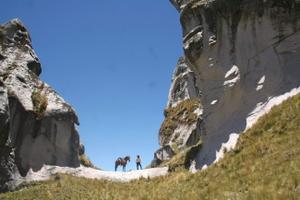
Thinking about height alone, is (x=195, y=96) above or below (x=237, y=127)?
above

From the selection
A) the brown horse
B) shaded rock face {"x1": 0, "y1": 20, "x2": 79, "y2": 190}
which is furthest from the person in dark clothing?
shaded rock face {"x1": 0, "y1": 20, "x2": 79, "y2": 190}

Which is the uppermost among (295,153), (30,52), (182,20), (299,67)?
(30,52)

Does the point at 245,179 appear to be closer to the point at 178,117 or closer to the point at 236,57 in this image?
the point at 236,57

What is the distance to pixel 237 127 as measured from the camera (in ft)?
107

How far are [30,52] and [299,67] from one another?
29365mm

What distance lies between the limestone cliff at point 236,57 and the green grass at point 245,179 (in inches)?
124

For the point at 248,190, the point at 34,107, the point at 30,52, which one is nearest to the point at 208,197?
the point at 248,190

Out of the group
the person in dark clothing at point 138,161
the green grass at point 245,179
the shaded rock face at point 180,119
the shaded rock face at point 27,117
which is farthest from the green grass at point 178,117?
the green grass at point 245,179

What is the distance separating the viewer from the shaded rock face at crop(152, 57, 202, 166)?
6425cm

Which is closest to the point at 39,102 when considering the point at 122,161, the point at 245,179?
the point at 122,161

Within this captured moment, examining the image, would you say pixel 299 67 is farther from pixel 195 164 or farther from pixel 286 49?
pixel 195 164

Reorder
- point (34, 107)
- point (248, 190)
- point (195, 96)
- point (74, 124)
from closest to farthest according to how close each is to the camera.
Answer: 1. point (248, 190)
2. point (34, 107)
3. point (74, 124)
4. point (195, 96)

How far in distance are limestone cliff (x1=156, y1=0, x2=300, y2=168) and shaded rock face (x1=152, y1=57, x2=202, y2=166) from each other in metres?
20.0

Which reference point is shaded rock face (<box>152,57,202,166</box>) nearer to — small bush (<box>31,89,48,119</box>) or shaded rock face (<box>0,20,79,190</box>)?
shaded rock face (<box>0,20,79,190</box>)
